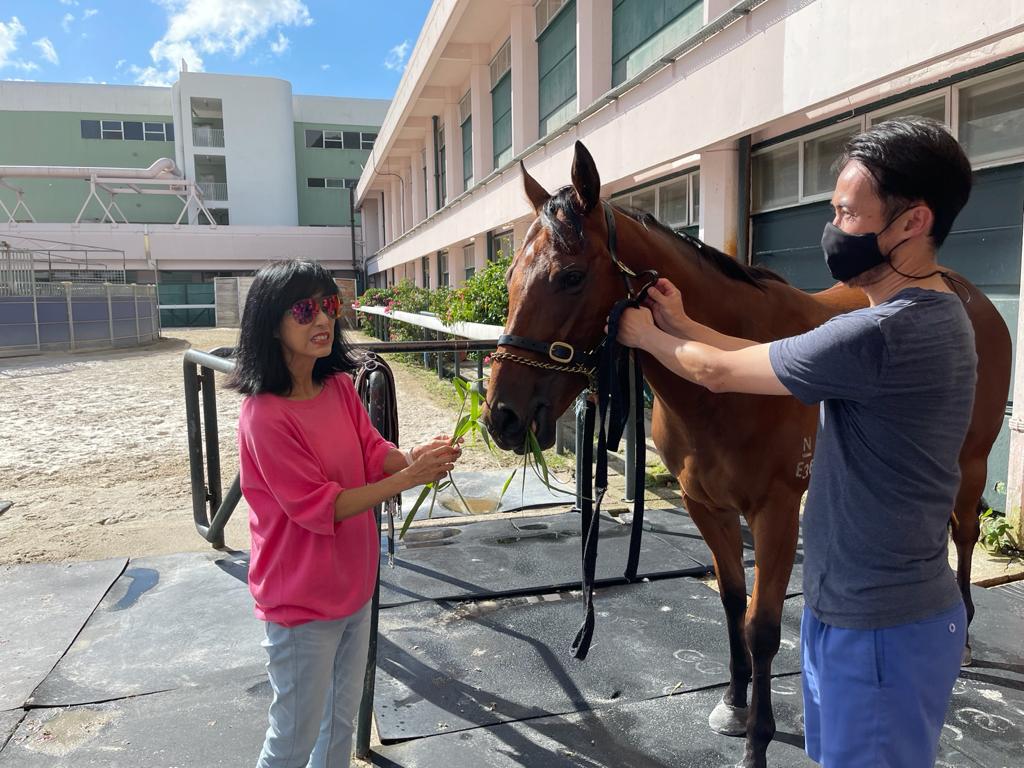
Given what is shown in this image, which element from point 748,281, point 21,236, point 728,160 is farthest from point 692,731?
point 21,236

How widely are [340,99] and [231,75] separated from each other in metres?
6.45

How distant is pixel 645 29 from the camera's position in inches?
324

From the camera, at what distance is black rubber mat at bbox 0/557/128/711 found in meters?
3.04

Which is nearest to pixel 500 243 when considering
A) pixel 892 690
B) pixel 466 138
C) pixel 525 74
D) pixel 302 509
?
pixel 525 74

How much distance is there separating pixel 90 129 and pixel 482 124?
111ft

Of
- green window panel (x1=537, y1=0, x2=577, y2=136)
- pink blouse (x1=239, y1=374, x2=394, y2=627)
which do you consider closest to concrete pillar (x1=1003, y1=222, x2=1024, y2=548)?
pink blouse (x1=239, y1=374, x2=394, y2=627)

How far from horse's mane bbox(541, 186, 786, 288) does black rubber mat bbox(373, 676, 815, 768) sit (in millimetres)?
1715

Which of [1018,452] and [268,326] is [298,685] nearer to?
[268,326]

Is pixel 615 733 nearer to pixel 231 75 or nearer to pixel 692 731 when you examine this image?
pixel 692 731

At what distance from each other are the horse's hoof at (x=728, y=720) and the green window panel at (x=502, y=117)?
41.7 feet

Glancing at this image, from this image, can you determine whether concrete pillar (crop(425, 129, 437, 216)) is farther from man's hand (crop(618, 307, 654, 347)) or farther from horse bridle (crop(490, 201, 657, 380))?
man's hand (crop(618, 307, 654, 347))

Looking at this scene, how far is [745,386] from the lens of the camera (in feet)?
5.01

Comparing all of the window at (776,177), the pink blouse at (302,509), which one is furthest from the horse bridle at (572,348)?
the window at (776,177)

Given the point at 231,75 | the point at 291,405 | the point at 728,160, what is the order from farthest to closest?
the point at 231,75 < the point at 728,160 < the point at 291,405
